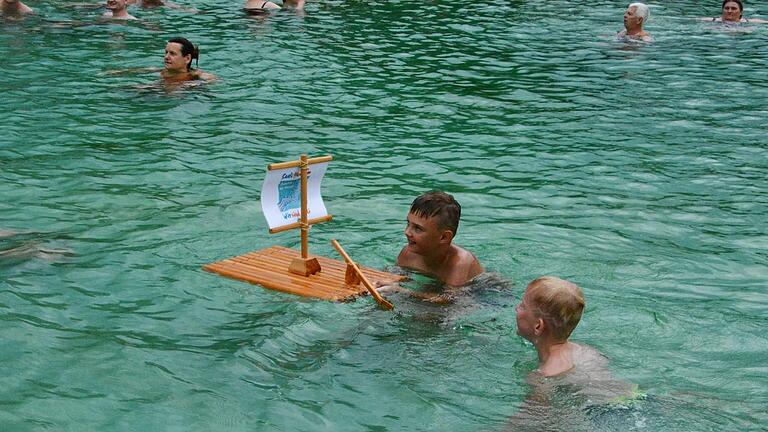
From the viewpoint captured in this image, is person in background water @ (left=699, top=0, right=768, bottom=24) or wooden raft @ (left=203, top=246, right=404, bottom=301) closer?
wooden raft @ (left=203, top=246, right=404, bottom=301)

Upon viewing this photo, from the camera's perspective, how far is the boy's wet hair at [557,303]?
19.1ft

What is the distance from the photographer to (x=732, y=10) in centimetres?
1917

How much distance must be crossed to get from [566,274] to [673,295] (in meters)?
0.77

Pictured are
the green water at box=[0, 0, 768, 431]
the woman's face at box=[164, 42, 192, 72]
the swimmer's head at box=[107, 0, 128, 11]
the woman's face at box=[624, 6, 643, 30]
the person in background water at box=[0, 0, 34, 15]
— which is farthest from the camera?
the person in background water at box=[0, 0, 34, 15]

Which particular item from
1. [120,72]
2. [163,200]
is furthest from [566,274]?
[120,72]

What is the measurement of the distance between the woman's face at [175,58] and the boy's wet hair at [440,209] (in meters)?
7.20

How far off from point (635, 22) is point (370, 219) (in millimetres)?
9814

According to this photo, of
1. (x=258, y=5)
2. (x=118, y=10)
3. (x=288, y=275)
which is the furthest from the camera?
(x=258, y=5)

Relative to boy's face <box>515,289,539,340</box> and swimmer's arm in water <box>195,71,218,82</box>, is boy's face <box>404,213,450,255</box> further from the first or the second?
swimmer's arm in water <box>195,71,218,82</box>

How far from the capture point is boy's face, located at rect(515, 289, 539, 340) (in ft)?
19.2

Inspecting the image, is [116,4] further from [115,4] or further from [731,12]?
[731,12]

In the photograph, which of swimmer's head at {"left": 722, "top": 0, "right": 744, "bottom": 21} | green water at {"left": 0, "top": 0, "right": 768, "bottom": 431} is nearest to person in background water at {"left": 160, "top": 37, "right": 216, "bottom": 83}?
green water at {"left": 0, "top": 0, "right": 768, "bottom": 431}

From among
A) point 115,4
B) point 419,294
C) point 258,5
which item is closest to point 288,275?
point 419,294

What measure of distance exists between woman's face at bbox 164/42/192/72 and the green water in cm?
46
